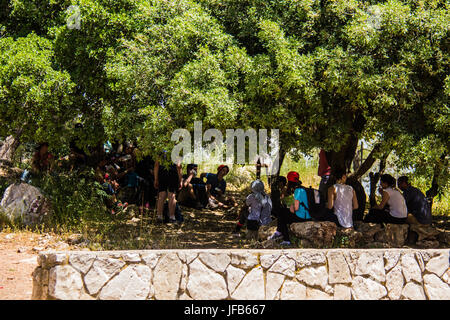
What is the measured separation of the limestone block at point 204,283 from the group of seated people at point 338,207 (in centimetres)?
285

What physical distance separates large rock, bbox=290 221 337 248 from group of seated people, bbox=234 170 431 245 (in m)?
0.20

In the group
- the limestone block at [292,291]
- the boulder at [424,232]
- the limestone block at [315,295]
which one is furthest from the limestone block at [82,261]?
the boulder at [424,232]

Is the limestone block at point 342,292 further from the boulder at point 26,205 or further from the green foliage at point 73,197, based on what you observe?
the boulder at point 26,205

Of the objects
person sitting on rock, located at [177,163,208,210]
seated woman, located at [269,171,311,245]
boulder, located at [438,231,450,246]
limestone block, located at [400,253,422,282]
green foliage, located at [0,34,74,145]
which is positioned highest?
green foliage, located at [0,34,74,145]

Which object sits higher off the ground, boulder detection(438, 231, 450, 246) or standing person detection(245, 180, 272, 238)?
standing person detection(245, 180, 272, 238)

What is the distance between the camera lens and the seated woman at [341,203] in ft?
28.3

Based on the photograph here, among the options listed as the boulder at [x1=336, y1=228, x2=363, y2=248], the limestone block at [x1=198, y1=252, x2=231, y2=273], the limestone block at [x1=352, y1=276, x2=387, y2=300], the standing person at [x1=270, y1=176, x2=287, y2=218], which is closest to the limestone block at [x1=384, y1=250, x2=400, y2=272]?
the limestone block at [x1=352, y1=276, x2=387, y2=300]

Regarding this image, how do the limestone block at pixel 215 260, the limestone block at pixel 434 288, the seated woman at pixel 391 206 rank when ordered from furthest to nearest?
the seated woman at pixel 391 206 < the limestone block at pixel 434 288 < the limestone block at pixel 215 260

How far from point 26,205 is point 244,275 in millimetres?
5998

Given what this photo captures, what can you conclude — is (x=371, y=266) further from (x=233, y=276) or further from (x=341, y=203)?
(x=341, y=203)

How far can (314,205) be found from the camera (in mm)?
8859

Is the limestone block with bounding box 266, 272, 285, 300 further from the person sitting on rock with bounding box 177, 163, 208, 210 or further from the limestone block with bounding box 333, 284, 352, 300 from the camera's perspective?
the person sitting on rock with bounding box 177, 163, 208, 210

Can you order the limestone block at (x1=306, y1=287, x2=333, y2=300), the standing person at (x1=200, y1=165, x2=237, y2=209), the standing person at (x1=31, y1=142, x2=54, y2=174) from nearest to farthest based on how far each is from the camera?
the limestone block at (x1=306, y1=287, x2=333, y2=300), the standing person at (x1=31, y1=142, x2=54, y2=174), the standing person at (x1=200, y1=165, x2=237, y2=209)

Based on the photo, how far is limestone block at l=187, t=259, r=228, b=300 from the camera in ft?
18.4
